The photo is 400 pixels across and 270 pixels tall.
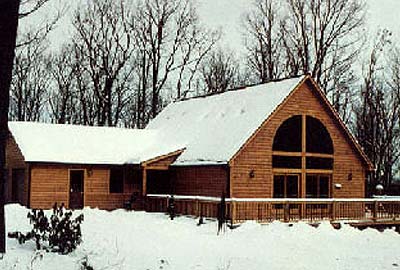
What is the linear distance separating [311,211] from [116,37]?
30390 millimetres

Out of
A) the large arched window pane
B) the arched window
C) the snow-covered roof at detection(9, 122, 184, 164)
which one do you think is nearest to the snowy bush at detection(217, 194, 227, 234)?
the arched window

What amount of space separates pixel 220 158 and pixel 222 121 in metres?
4.15

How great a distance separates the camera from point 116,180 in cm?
3020

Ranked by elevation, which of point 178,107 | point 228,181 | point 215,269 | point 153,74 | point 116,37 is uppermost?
point 116,37

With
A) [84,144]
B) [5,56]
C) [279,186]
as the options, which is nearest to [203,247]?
[5,56]

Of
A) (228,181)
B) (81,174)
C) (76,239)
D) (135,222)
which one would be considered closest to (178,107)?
(81,174)

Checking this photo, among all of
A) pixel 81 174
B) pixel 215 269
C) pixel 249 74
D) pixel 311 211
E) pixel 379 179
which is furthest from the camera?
pixel 249 74

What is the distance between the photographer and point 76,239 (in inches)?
584

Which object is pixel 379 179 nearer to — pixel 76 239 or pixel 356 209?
pixel 356 209

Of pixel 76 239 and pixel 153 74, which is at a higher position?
pixel 153 74

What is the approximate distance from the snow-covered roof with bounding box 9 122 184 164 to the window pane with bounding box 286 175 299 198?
18.6 ft

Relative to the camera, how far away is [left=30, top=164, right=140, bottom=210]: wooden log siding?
27.9m

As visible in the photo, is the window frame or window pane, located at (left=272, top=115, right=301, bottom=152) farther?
the window frame

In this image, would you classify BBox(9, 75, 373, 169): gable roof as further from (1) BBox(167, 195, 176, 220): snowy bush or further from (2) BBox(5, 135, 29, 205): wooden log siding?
(1) BBox(167, 195, 176, 220): snowy bush
